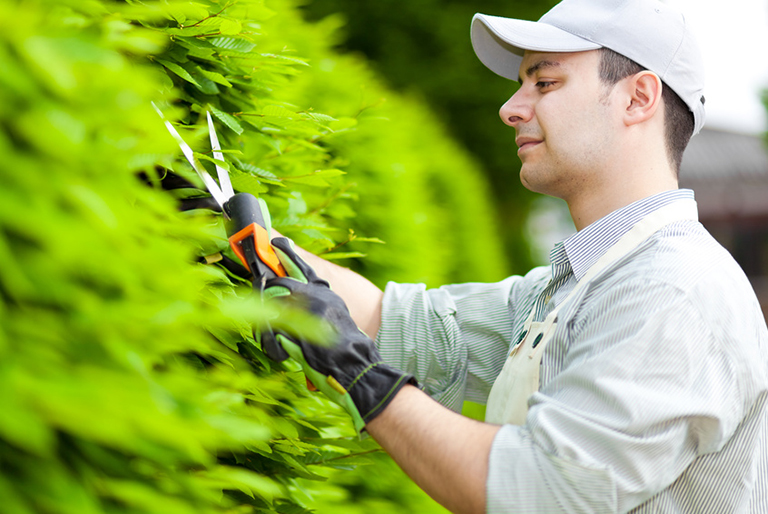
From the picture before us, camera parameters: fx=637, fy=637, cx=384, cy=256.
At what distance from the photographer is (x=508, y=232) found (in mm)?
10992

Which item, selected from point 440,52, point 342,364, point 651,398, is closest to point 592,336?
point 651,398

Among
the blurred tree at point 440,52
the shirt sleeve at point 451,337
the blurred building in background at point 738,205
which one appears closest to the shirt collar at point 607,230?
the shirt sleeve at point 451,337

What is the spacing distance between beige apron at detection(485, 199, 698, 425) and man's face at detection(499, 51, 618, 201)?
0.24 metres

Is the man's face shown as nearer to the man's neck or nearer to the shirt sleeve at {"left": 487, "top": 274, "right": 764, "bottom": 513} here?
the man's neck

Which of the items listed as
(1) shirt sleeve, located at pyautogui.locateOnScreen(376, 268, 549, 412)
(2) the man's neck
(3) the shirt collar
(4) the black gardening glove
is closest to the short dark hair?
(2) the man's neck

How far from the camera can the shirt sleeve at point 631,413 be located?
1245mm

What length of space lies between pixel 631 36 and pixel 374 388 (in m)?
1.26

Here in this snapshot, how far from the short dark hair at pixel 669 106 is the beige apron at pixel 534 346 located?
0.27 m

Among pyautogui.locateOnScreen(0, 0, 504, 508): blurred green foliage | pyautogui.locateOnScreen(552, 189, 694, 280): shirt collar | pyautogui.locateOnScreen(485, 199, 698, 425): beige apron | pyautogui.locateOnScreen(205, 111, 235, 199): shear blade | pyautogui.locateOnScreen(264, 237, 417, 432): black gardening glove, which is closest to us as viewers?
pyautogui.locateOnScreen(0, 0, 504, 508): blurred green foliage

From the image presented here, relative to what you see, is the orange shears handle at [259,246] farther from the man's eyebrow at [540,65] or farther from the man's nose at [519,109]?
the man's eyebrow at [540,65]

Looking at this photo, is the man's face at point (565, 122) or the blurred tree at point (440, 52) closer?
the man's face at point (565, 122)

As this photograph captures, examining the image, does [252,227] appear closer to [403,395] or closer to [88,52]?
[403,395]

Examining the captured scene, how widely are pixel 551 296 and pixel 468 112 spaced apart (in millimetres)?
8189

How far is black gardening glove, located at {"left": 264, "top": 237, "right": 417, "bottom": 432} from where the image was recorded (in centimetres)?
136
